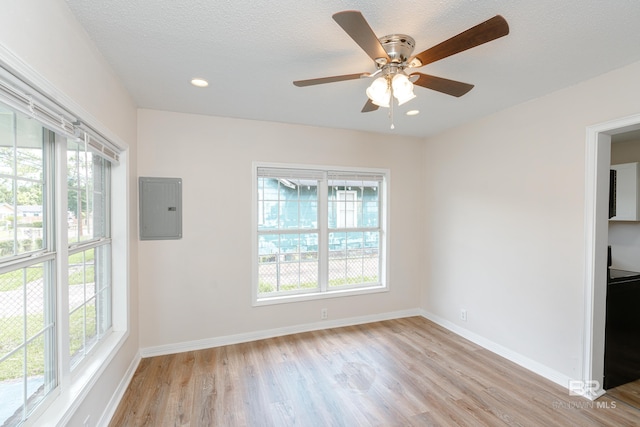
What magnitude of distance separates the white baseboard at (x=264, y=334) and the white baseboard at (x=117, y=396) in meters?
0.26

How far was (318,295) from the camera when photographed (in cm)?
366

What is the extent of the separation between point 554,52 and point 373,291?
309cm

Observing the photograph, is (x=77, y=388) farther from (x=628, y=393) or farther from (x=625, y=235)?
(x=625, y=235)

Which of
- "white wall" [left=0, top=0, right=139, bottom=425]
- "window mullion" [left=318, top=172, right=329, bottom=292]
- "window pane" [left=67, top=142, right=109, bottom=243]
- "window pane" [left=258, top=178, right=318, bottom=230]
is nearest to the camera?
"white wall" [left=0, top=0, right=139, bottom=425]

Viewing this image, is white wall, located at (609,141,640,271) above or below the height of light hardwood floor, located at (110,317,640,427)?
above

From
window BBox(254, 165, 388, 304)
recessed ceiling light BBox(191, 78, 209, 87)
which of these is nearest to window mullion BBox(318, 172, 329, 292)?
window BBox(254, 165, 388, 304)

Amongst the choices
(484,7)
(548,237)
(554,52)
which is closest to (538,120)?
(554,52)

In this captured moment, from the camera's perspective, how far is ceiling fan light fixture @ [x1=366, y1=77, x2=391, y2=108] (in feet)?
5.20

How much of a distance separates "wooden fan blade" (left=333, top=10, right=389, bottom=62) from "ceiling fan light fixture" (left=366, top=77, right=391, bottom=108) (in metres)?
0.12

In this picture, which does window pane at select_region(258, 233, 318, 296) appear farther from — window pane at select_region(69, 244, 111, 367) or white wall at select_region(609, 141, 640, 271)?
white wall at select_region(609, 141, 640, 271)

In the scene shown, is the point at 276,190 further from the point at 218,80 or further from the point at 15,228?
the point at 15,228

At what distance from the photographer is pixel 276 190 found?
11.7 feet

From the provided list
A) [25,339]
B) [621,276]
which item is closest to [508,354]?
[621,276]

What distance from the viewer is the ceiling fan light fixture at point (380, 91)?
5.20 feet
